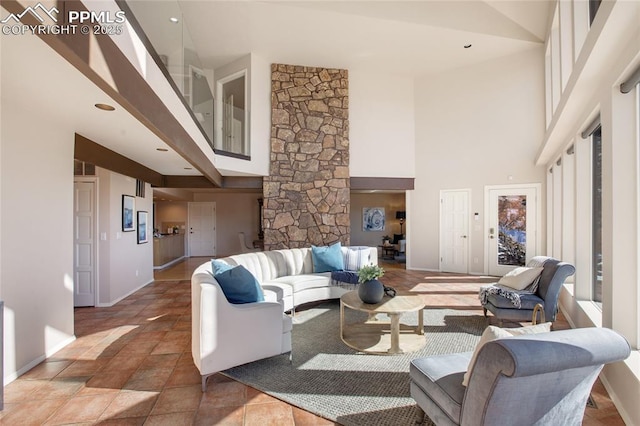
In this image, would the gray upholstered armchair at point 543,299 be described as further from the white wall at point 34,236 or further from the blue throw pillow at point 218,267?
the white wall at point 34,236

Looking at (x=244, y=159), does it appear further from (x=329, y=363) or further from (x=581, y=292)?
(x=581, y=292)

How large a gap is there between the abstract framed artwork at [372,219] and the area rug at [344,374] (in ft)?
24.7

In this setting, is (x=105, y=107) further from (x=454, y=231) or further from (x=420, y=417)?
(x=454, y=231)

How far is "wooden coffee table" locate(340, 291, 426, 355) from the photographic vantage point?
10.5ft

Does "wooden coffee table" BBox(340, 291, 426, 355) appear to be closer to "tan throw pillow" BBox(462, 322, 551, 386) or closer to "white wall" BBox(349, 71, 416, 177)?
"tan throw pillow" BBox(462, 322, 551, 386)

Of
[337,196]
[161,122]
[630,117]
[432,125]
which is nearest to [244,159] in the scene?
[337,196]

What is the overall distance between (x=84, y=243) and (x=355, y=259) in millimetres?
4335

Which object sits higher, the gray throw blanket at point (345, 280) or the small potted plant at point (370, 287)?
the small potted plant at point (370, 287)

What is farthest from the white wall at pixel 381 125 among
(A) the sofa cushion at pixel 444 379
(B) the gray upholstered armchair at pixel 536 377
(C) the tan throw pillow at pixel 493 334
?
(B) the gray upholstered armchair at pixel 536 377

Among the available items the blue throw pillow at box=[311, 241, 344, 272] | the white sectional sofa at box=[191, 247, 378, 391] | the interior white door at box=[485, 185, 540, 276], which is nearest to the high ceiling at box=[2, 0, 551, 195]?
the white sectional sofa at box=[191, 247, 378, 391]

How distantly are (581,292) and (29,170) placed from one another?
6.10m

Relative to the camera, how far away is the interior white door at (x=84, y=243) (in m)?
4.95

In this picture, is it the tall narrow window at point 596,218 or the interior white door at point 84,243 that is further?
the interior white door at point 84,243

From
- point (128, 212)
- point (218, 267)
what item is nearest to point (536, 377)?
point (218, 267)
